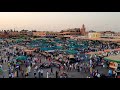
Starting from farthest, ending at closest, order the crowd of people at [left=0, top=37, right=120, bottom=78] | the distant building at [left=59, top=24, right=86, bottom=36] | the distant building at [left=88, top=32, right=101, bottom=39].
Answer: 1. the distant building at [left=88, top=32, right=101, bottom=39]
2. the distant building at [left=59, top=24, right=86, bottom=36]
3. the crowd of people at [left=0, top=37, right=120, bottom=78]

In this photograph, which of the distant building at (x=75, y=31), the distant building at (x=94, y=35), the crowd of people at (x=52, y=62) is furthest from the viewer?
the distant building at (x=94, y=35)

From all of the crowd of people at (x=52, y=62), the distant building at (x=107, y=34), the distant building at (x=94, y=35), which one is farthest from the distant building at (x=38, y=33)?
the distant building at (x=107, y=34)

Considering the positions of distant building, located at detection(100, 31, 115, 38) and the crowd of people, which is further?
distant building, located at detection(100, 31, 115, 38)

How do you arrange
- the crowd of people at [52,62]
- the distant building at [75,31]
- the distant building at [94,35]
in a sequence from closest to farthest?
the crowd of people at [52,62]
the distant building at [75,31]
the distant building at [94,35]

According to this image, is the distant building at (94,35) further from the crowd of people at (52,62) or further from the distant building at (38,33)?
the distant building at (38,33)

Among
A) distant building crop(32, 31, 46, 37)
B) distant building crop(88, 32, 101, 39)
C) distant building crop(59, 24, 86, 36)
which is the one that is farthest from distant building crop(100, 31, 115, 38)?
distant building crop(32, 31, 46, 37)

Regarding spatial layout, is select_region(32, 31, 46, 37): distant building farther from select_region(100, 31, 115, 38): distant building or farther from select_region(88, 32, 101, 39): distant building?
select_region(100, 31, 115, 38): distant building

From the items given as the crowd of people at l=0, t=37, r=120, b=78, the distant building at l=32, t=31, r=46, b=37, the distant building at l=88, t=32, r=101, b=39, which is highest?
the distant building at l=32, t=31, r=46, b=37

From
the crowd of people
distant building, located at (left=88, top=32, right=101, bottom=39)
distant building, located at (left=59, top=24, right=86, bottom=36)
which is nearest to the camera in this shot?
the crowd of people
